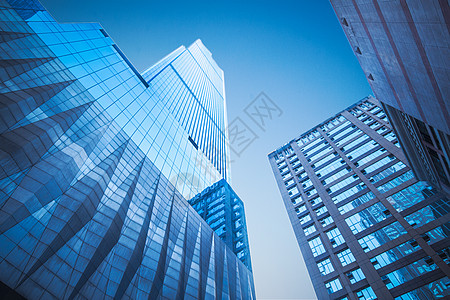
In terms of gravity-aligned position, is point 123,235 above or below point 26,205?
below

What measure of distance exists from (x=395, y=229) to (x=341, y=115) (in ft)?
121

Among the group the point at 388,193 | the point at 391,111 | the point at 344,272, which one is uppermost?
the point at 391,111

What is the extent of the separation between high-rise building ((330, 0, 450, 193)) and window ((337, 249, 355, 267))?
1515 cm

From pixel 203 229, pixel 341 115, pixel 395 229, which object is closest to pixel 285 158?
pixel 341 115

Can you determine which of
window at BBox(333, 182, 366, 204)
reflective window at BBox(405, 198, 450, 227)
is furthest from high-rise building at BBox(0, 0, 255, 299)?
reflective window at BBox(405, 198, 450, 227)

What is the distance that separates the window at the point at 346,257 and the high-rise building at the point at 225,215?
19000mm

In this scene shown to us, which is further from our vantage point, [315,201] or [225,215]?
[225,215]

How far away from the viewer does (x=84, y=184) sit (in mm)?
16594

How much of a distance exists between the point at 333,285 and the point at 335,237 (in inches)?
291

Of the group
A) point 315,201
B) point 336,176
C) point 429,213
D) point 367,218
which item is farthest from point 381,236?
point 336,176

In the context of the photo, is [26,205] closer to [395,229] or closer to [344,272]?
[344,272]

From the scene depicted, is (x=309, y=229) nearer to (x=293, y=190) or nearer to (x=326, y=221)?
(x=326, y=221)

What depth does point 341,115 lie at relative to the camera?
2427 inches

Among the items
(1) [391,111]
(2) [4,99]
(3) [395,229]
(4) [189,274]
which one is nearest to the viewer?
(2) [4,99]
